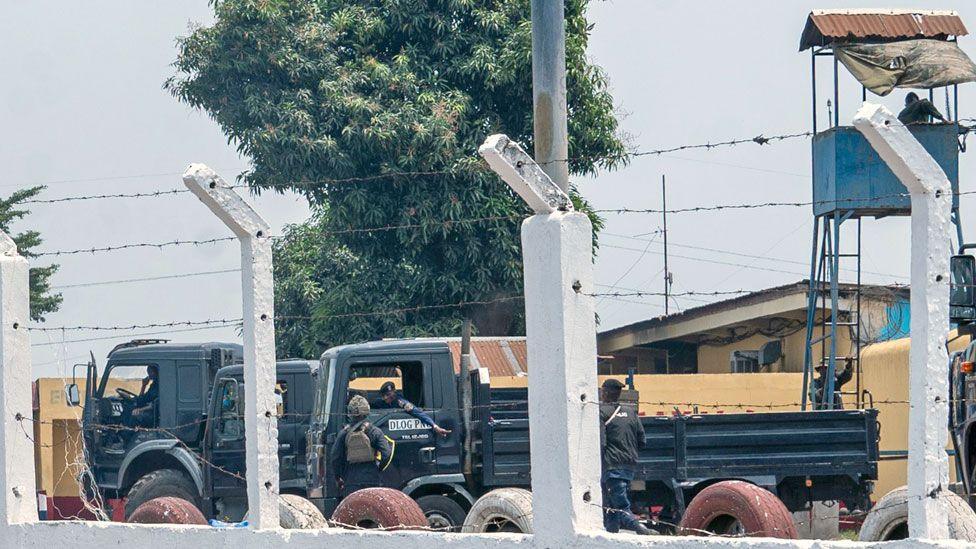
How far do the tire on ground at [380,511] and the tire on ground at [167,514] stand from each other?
3.03 ft

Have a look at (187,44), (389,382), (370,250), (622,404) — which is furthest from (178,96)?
(622,404)

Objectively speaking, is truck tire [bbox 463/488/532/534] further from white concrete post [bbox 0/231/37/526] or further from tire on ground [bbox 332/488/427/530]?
white concrete post [bbox 0/231/37/526]

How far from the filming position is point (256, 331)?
8117mm

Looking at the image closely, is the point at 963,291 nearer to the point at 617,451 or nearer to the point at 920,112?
the point at 617,451

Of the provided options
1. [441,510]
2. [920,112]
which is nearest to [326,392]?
[441,510]

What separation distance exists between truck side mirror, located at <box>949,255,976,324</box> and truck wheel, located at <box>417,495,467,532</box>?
490 centimetres

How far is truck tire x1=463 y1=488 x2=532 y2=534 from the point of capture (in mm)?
9773

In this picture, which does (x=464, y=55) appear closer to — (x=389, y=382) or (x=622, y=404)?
(x=389, y=382)

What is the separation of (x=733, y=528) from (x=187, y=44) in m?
18.8

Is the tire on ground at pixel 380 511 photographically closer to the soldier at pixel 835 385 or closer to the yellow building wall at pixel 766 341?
the soldier at pixel 835 385

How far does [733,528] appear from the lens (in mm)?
9281

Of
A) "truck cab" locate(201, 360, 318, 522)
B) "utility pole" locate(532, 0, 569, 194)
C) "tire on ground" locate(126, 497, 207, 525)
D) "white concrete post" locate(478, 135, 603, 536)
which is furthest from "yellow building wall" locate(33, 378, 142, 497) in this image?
"white concrete post" locate(478, 135, 603, 536)

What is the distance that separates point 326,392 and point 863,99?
6.83m

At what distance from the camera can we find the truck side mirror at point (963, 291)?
354 inches
